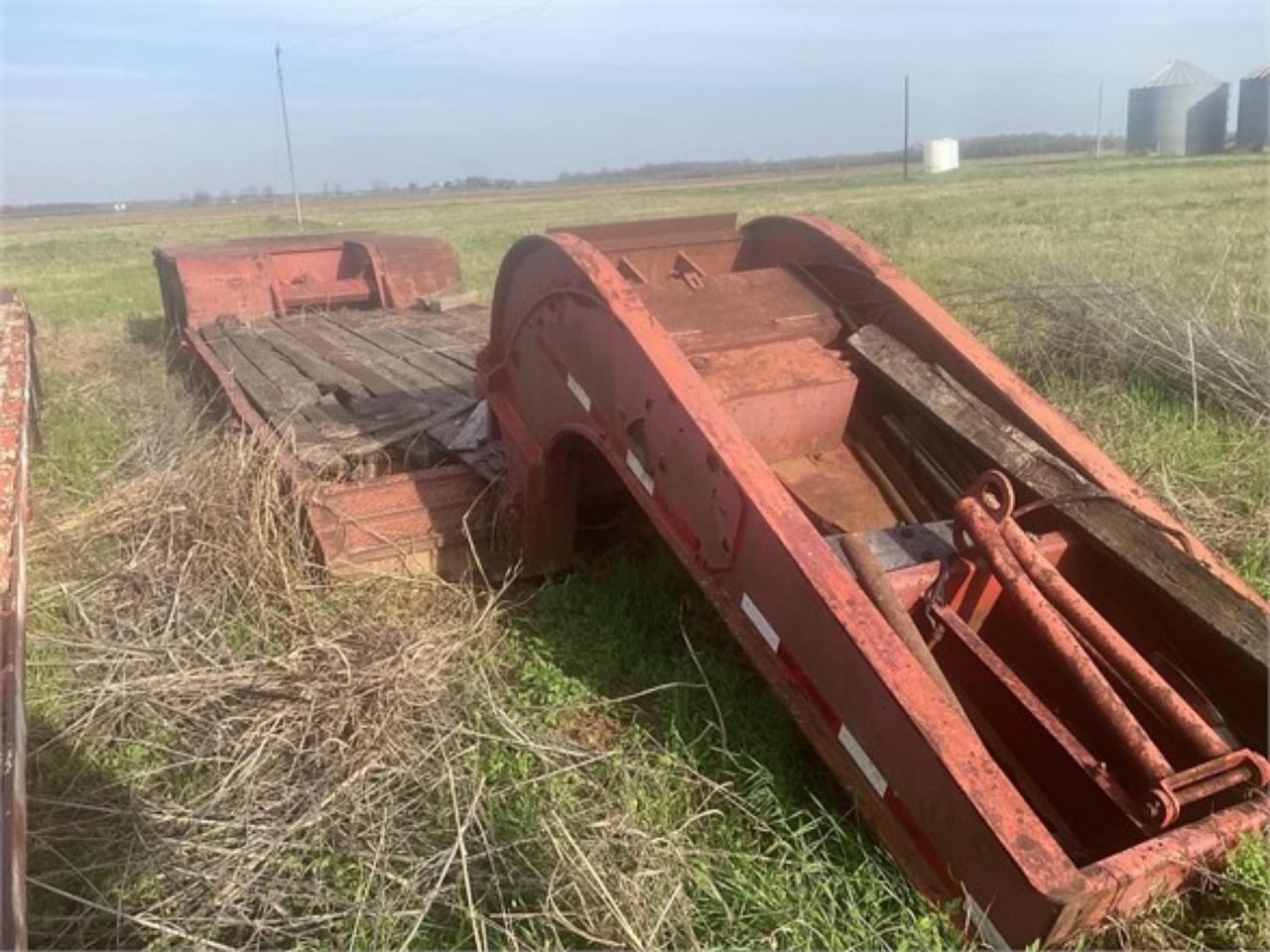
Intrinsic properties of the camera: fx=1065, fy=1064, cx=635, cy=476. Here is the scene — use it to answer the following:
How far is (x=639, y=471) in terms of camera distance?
2.93 metres

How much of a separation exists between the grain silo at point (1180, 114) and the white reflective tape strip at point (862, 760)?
59.8 m

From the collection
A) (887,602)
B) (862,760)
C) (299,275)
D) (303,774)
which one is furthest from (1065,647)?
(299,275)

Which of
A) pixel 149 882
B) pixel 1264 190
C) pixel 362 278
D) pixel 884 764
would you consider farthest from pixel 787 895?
pixel 1264 190

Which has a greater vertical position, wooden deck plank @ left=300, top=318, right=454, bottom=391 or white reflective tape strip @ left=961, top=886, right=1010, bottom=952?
wooden deck plank @ left=300, top=318, right=454, bottom=391

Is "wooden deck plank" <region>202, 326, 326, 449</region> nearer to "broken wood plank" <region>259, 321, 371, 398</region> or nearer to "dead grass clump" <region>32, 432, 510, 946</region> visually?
"broken wood plank" <region>259, 321, 371, 398</region>

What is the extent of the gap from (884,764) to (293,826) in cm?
141

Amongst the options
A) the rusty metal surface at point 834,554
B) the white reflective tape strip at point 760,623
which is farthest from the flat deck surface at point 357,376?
the white reflective tape strip at point 760,623

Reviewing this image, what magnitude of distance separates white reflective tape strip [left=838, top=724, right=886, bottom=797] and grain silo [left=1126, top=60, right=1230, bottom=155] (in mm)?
59839

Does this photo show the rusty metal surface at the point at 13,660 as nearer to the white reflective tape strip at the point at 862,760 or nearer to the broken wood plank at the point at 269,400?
the broken wood plank at the point at 269,400

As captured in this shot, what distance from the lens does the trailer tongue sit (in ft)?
6.89

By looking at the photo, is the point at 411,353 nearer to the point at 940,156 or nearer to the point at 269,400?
the point at 269,400

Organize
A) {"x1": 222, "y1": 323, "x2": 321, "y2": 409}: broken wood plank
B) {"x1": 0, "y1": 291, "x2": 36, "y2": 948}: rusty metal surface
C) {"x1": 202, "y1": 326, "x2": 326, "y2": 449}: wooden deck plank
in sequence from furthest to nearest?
{"x1": 222, "y1": 323, "x2": 321, "y2": 409}: broken wood plank
{"x1": 202, "y1": 326, "x2": 326, "y2": 449}: wooden deck plank
{"x1": 0, "y1": 291, "x2": 36, "y2": 948}: rusty metal surface

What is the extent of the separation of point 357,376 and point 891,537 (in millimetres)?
3942

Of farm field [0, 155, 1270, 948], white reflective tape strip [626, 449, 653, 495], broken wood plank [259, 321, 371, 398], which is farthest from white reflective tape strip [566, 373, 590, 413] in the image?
broken wood plank [259, 321, 371, 398]
